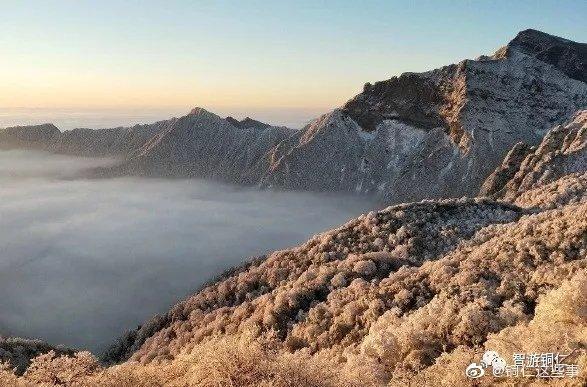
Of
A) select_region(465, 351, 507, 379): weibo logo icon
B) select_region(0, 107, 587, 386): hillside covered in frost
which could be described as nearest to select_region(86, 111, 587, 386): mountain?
select_region(0, 107, 587, 386): hillside covered in frost

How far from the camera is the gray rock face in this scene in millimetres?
133375

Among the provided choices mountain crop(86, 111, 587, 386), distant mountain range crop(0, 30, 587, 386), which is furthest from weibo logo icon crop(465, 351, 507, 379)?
mountain crop(86, 111, 587, 386)

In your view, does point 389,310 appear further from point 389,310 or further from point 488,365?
point 488,365

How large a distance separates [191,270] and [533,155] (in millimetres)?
103914

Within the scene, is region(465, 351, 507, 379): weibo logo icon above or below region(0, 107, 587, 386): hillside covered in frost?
above

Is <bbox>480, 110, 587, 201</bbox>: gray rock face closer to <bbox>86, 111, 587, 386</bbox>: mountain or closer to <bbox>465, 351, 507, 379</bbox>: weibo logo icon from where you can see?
<bbox>86, 111, 587, 386</bbox>: mountain

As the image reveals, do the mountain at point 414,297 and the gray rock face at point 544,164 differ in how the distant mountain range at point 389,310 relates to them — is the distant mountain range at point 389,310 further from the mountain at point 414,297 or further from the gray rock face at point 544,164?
the gray rock face at point 544,164

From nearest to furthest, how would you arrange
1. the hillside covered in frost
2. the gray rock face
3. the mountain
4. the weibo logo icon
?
the weibo logo icon < the hillside covered in frost < the mountain < the gray rock face

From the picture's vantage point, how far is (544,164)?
140 m

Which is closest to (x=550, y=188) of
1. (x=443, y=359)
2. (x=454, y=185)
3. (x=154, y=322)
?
(x=154, y=322)

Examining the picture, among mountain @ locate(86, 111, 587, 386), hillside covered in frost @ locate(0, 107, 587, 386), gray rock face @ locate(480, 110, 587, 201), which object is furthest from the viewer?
gray rock face @ locate(480, 110, 587, 201)

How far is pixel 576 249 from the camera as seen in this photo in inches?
1439

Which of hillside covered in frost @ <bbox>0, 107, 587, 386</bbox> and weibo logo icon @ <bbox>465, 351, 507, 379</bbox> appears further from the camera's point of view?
hillside covered in frost @ <bbox>0, 107, 587, 386</bbox>

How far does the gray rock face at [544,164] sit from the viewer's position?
133375mm
